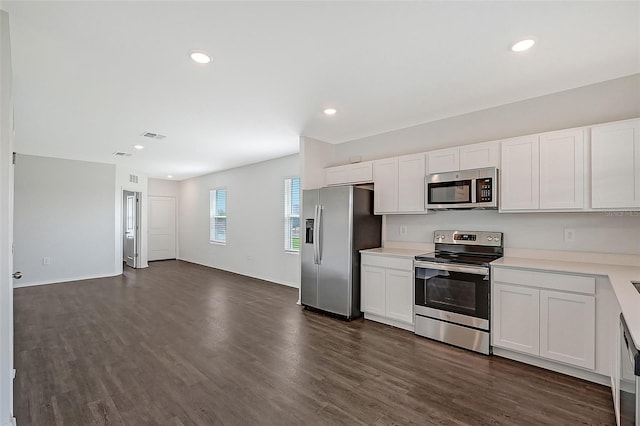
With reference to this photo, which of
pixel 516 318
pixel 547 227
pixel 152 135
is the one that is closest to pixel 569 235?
pixel 547 227

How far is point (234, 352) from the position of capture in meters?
3.07

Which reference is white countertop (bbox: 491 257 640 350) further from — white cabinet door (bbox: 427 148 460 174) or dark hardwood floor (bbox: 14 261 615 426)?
white cabinet door (bbox: 427 148 460 174)

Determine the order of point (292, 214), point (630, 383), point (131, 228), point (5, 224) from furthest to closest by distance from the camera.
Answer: point (131, 228)
point (292, 214)
point (5, 224)
point (630, 383)

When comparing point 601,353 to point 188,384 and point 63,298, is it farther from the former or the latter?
point 63,298

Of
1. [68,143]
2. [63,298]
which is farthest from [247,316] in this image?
[68,143]

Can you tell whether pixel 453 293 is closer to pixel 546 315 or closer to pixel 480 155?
pixel 546 315

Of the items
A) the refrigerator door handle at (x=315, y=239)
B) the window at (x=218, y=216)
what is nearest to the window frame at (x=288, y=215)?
the refrigerator door handle at (x=315, y=239)

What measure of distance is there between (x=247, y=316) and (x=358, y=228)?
194 cm

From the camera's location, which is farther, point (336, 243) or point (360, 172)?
point (360, 172)

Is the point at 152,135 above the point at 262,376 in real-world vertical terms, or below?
above

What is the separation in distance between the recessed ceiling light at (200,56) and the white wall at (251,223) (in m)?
3.47

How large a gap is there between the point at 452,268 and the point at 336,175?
2.24m

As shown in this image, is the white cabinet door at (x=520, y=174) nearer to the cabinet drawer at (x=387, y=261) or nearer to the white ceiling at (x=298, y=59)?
the white ceiling at (x=298, y=59)

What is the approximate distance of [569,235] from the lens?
2930mm
